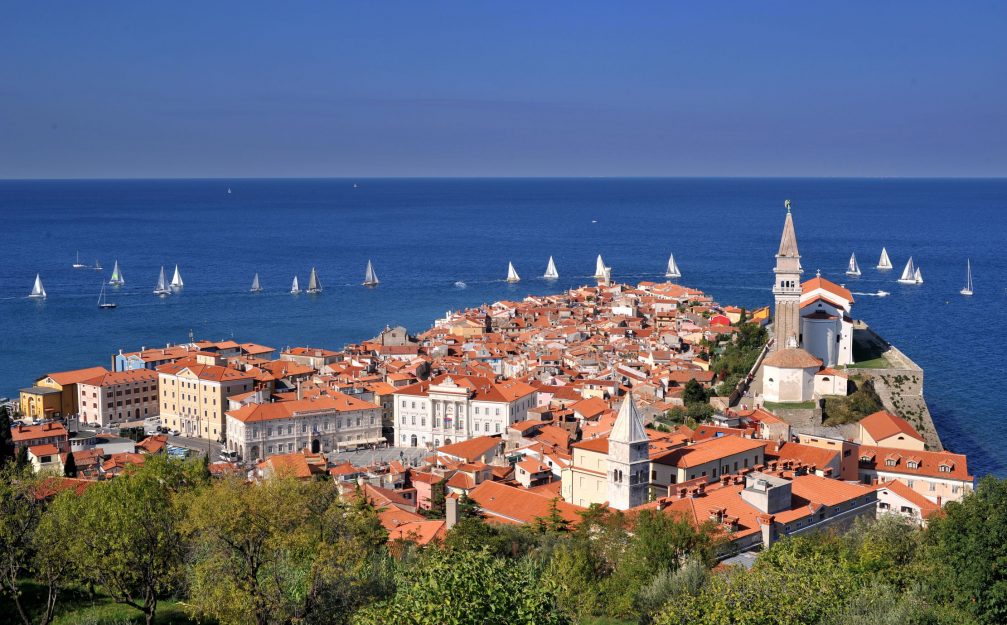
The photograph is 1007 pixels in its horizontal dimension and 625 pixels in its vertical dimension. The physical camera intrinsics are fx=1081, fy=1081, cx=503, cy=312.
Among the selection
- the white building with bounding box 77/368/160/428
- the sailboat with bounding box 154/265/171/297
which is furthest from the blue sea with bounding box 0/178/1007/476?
the white building with bounding box 77/368/160/428

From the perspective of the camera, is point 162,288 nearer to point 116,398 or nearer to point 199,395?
point 116,398

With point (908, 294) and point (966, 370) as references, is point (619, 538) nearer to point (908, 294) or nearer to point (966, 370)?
point (966, 370)

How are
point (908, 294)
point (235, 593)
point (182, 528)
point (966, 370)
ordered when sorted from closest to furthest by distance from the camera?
1. point (235, 593)
2. point (182, 528)
3. point (966, 370)
4. point (908, 294)

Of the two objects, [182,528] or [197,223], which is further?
[197,223]

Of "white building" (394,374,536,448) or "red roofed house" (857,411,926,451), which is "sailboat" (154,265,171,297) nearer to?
"white building" (394,374,536,448)

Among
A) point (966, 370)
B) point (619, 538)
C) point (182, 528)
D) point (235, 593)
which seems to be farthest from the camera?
point (966, 370)

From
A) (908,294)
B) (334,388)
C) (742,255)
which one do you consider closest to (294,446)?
(334,388)

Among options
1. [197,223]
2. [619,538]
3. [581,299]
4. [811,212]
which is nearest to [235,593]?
[619,538]

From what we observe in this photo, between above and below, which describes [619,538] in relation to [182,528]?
below
